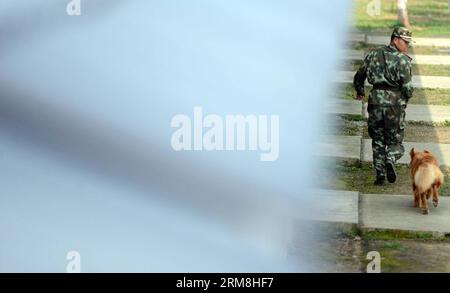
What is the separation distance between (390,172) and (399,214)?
4.53 ft

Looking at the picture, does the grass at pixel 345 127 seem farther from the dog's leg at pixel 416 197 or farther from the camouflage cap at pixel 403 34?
the dog's leg at pixel 416 197

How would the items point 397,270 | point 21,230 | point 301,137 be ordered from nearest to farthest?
point 397,270, point 21,230, point 301,137

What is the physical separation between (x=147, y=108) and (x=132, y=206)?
4129 millimetres

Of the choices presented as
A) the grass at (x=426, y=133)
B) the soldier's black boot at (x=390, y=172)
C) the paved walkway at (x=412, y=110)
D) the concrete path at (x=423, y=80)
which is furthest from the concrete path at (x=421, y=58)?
the soldier's black boot at (x=390, y=172)

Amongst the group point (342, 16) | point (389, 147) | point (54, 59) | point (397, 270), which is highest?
point (342, 16)

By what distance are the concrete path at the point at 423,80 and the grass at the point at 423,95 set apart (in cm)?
46

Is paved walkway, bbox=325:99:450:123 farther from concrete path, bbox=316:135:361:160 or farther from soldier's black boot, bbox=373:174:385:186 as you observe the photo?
soldier's black boot, bbox=373:174:385:186

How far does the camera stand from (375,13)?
30219 mm

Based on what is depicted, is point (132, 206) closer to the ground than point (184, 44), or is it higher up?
closer to the ground

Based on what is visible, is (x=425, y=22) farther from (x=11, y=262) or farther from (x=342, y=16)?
(x=11, y=262)

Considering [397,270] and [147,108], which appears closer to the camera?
[397,270]

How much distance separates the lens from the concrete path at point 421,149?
1420cm

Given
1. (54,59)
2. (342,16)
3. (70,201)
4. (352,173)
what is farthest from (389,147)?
(342,16)

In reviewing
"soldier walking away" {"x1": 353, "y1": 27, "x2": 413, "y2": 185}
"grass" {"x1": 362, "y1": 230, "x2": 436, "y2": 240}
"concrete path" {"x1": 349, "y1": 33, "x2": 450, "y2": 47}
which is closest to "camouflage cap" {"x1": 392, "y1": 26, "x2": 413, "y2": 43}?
"soldier walking away" {"x1": 353, "y1": 27, "x2": 413, "y2": 185}
